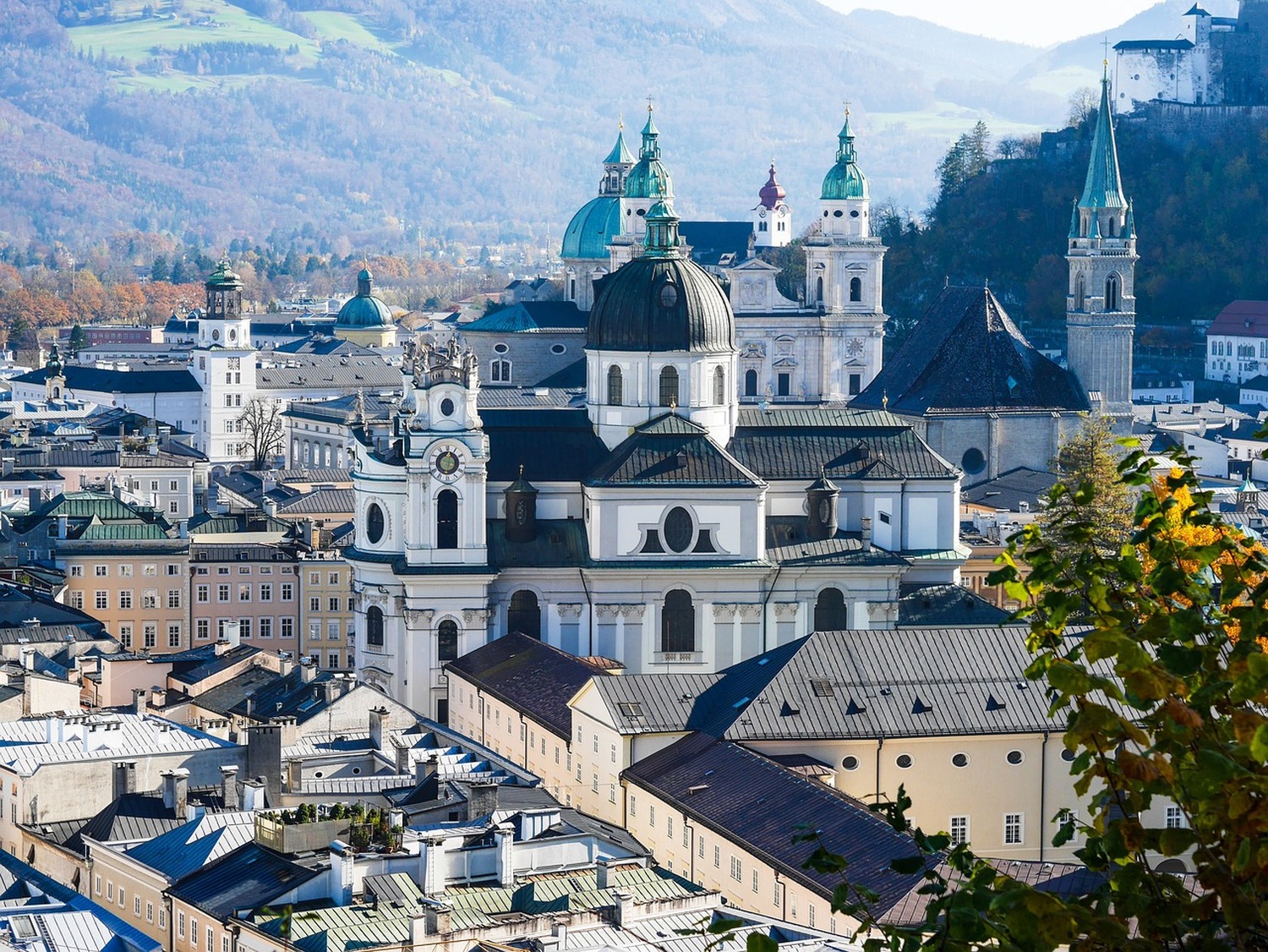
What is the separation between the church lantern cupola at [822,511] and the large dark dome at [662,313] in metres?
4.35

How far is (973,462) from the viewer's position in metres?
93.4

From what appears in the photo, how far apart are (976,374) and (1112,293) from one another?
999cm

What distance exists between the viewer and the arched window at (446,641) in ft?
214

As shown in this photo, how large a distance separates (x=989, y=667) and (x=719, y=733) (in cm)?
527

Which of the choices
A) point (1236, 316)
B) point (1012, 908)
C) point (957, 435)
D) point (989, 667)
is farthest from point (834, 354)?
point (1012, 908)

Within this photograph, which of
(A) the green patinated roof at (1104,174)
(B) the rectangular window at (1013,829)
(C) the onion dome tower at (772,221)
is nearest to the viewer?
(B) the rectangular window at (1013,829)

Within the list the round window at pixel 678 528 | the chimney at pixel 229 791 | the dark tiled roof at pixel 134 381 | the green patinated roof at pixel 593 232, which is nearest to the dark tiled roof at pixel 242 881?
the chimney at pixel 229 791

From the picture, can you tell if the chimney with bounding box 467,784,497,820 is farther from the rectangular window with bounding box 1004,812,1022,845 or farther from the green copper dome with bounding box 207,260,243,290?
the green copper dome with bounding box 207,260,243,290

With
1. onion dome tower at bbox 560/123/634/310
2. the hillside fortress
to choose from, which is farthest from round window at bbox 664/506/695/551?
the hillside fortress

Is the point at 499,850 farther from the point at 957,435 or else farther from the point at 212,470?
the point at 212,470

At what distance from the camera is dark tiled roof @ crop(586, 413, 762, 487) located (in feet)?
214

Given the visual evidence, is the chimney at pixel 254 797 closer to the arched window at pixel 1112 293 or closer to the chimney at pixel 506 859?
the chimney at pixel 506 859

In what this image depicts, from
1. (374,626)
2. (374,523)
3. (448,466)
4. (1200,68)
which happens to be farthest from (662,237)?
(1200,68)

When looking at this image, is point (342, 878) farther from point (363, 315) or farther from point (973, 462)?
point (363, 315)
